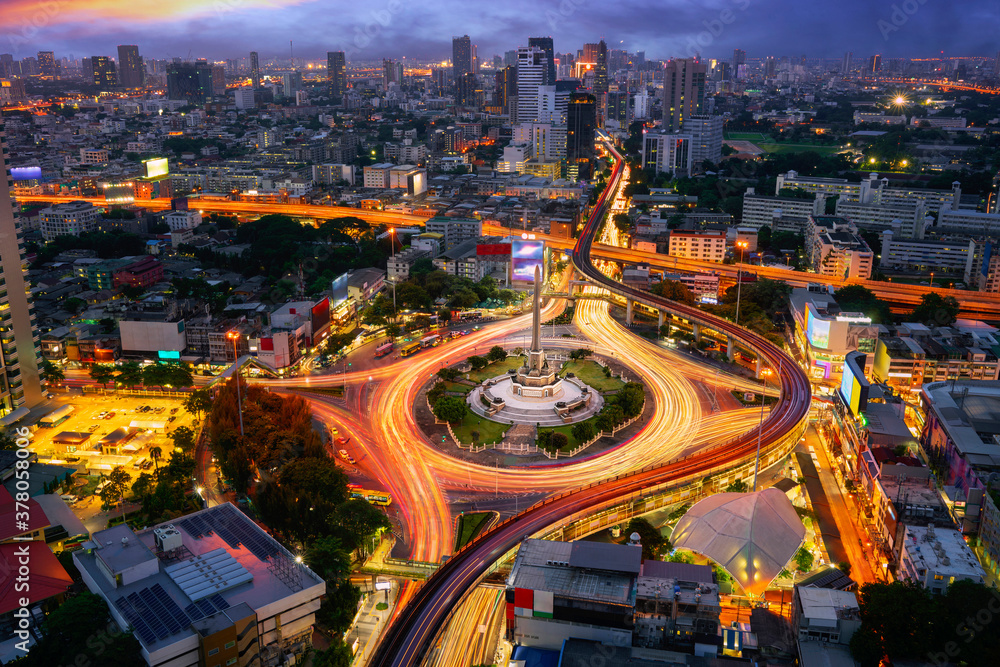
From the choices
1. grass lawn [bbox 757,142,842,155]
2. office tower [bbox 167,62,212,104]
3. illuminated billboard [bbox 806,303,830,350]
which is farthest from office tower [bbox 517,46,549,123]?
illuminated billboard [bbox 806,303,830,350]

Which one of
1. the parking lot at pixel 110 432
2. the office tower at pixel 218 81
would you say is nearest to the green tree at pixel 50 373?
the parking lot at pixel 110 432

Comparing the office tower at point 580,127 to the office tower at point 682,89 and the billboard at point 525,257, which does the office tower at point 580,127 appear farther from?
the billboard at point 525,257

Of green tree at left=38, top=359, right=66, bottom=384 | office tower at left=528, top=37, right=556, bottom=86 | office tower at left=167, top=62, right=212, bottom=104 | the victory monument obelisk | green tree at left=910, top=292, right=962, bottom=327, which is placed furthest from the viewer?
office tower at left=167, top=62, right=212, bottom=104

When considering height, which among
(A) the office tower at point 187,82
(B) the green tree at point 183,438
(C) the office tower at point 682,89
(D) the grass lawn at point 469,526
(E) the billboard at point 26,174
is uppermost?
(A) the office tower at point 187,82

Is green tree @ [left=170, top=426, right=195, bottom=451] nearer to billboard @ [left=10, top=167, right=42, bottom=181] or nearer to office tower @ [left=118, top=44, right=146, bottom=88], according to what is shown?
billboard @ [left=10, top=167, right=42, bottom=181]

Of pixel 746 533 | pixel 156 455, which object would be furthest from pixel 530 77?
pixel 746 533

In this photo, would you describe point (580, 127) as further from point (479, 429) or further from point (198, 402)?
point (198, 402)
